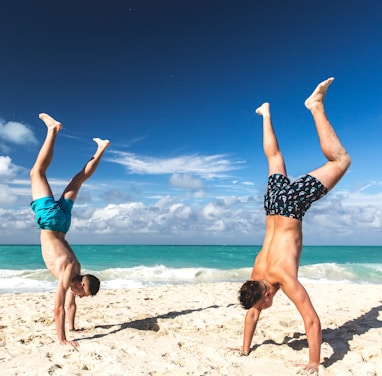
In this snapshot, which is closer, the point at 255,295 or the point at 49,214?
the point at 255,295

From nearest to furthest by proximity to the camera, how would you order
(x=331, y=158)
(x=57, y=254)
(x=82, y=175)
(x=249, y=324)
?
(x=331, y=158) → (x=249, y=324) → (x=57, y=254) → (x=82, y=175)

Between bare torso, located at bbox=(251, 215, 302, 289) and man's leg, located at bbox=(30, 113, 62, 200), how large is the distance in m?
3.16

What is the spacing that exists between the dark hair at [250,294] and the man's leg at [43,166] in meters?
3.12

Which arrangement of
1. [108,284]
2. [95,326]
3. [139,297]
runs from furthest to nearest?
[108,284] < [139,297] < [95,326]

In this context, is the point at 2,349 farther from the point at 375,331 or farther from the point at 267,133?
the point at 375,331

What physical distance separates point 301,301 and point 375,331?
2559mm

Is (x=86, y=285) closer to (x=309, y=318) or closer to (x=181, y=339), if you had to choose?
(x=181, y=339)

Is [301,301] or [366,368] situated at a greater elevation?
[301,301]

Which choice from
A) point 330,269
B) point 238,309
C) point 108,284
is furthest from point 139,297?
point 330,269

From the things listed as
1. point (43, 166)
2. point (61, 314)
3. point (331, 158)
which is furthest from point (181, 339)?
point (43, 166)

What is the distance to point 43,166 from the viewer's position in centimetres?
532

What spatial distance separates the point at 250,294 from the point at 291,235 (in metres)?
0.81

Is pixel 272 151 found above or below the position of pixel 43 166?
above

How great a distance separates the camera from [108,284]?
1361 centimetres
